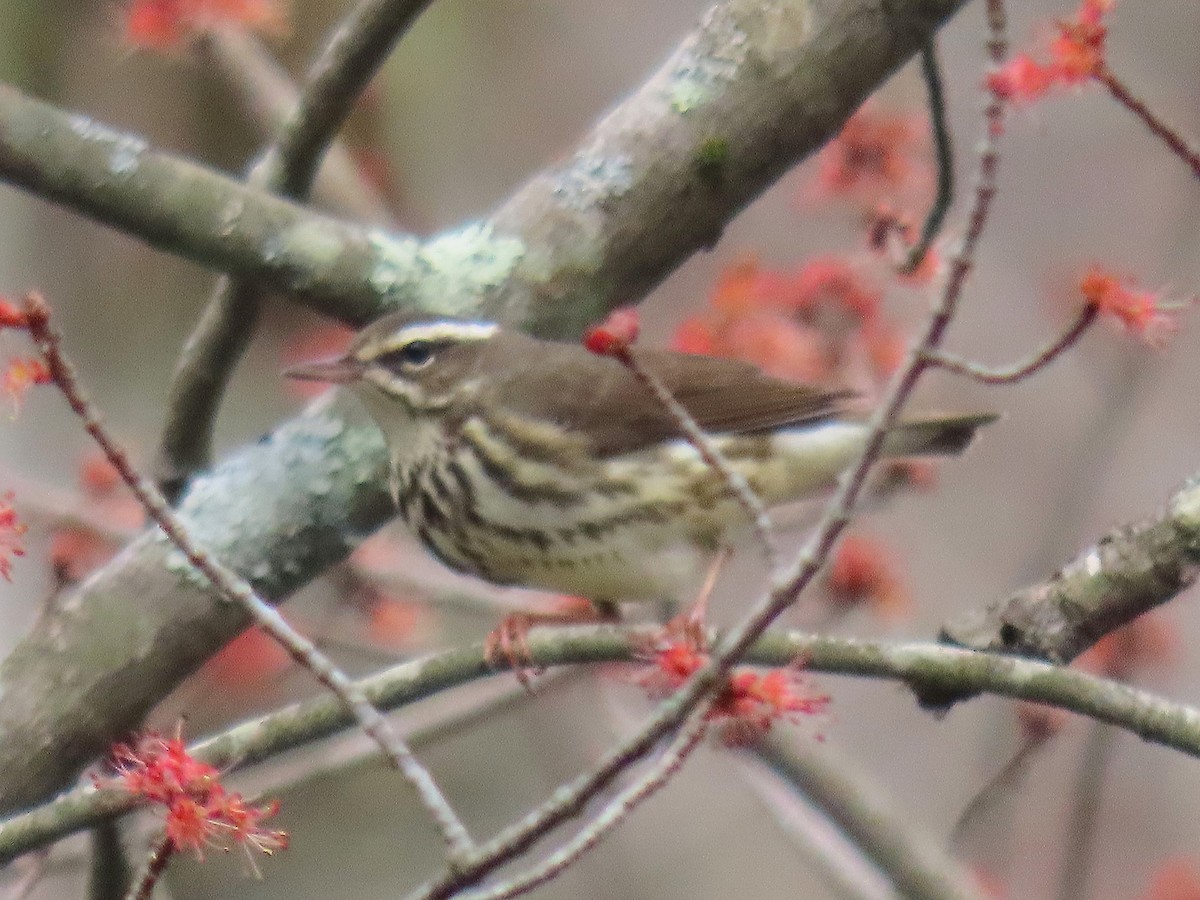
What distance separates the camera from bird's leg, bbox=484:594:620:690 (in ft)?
6.81

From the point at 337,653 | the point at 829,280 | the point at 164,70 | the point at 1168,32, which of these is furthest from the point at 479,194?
the point at 829,280

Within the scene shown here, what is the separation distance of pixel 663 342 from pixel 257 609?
411 centimetres

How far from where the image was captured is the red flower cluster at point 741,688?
5.14 feet

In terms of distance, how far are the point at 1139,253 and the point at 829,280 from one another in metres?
3.27

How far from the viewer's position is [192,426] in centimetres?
278

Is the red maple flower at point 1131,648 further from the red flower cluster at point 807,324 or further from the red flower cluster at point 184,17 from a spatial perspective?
the red flower cluster at point 184,17

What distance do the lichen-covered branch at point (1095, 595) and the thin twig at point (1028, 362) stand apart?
0.56 metres

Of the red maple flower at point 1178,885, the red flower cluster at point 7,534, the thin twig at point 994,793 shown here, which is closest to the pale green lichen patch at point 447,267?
the red flower cluster at point 7,534

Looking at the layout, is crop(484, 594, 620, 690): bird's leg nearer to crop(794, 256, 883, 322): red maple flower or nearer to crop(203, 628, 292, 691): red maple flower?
crop(794, 256, 883, 322): red maple flower

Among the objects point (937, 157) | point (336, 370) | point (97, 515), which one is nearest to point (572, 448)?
point (336, 370)

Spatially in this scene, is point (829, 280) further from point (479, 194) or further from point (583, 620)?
point (479, 194)

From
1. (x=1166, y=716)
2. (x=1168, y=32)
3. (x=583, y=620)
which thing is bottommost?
(x=1166, y=716)

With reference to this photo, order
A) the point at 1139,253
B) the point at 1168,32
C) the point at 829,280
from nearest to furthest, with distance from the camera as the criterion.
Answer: the point at 829,280 < the point at 1168,32 < the point at 1139,253

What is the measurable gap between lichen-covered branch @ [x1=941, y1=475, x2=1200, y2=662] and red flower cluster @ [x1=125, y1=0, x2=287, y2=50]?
5.38ft
